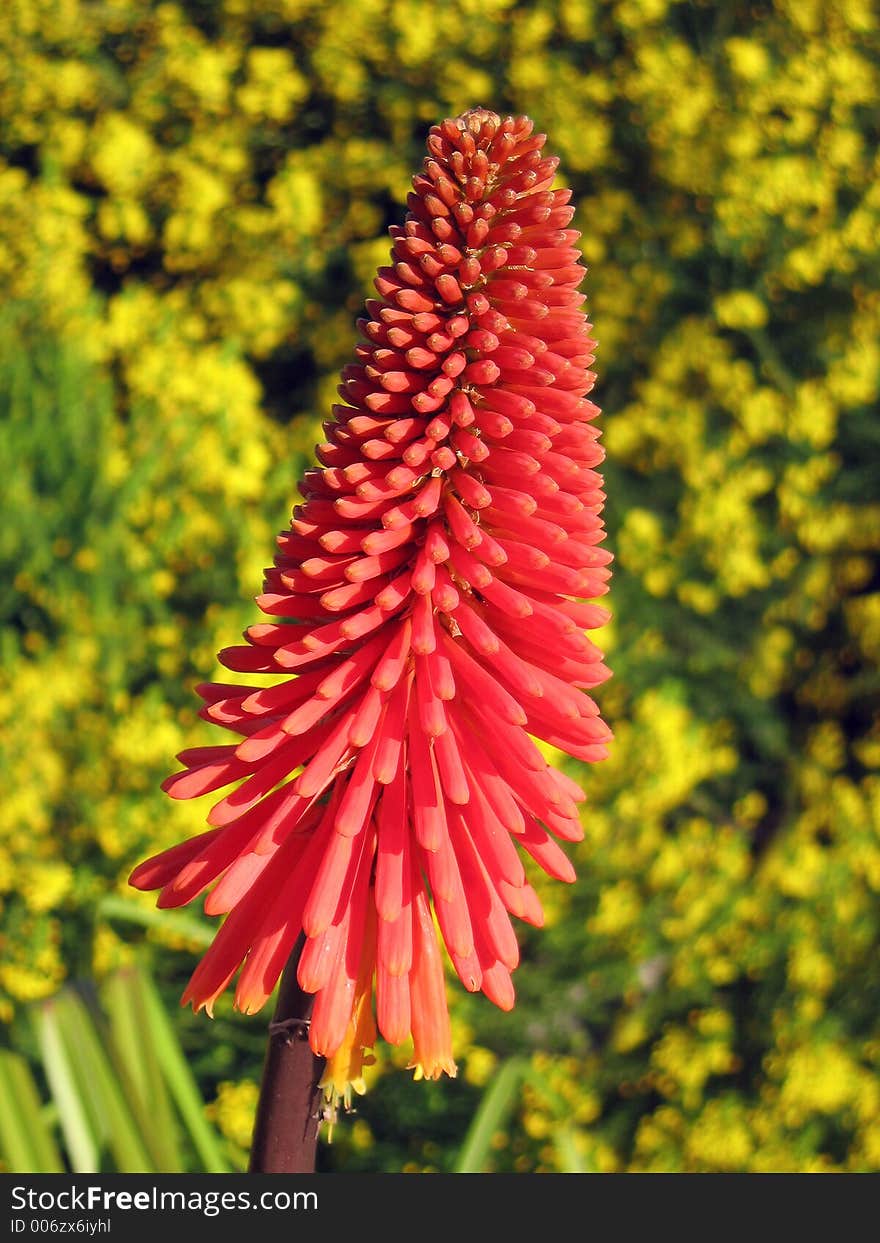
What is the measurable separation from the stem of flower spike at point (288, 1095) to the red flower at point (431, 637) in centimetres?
4

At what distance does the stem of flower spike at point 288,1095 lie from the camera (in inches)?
48.3

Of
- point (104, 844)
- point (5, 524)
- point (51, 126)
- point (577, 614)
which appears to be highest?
point (51, 126)

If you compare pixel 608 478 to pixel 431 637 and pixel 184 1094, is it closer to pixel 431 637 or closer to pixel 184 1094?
pixel 184 1094

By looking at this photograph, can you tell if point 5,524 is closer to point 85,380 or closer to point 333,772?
point 85,380

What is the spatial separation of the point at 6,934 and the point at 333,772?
210cm

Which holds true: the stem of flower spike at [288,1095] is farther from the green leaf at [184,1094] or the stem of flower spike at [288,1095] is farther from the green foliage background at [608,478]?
the green foliage background at [608,478]

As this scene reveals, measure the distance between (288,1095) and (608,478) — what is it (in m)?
3.41

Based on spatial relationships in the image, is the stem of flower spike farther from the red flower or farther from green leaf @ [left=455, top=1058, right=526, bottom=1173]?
green leaf @ [left=455, top=1058, right=526, bottom=1173]

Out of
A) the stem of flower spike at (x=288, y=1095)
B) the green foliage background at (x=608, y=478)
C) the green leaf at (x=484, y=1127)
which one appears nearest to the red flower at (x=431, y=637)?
the stem of flower spike at (x=288, y=1095)

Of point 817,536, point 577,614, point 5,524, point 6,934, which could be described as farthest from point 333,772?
point 817,536

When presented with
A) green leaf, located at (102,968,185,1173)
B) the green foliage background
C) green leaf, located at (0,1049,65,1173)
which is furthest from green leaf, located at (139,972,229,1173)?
the green foliage background

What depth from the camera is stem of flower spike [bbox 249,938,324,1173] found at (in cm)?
123

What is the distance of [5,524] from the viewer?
10.6 feet

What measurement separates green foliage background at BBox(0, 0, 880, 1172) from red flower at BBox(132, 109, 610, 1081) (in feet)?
5.88
